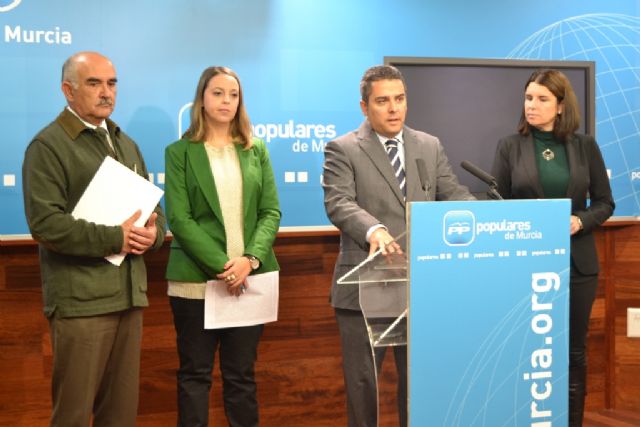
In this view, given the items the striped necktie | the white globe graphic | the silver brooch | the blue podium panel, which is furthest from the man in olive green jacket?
the white globe graphic

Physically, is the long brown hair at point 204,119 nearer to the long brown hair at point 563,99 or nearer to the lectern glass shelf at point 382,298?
the lectern glass shelf at point 382,298

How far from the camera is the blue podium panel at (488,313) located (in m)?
2.16

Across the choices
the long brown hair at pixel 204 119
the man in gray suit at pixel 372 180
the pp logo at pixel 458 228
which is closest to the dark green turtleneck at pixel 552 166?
the man in gray suit at pixel 372 180

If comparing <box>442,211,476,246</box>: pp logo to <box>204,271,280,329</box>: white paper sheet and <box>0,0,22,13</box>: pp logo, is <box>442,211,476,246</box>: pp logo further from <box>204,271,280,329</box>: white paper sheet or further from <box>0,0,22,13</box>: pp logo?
<box>0,0,22,13</box>: pp logo

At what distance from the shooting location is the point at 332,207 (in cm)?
293

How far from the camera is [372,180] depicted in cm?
299

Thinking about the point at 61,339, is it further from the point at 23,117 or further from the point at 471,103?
the point at 471,103

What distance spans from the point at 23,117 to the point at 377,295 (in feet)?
7.64

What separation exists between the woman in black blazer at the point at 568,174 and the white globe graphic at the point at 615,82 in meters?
1.02

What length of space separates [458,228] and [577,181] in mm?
1745

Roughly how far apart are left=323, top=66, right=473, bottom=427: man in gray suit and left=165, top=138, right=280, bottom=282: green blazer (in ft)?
1.27

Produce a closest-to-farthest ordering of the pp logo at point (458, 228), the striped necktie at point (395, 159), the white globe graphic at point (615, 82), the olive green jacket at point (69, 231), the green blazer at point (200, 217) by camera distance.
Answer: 1. the pp logo at point (458, 228)
2. the olive green jacket at point (69, 231)
3. the striped necktie at point (395, 159)
4. the green blazer at point (200, 217)
5. the white globe graphic at point (615, 82)

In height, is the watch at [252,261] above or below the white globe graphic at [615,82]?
below

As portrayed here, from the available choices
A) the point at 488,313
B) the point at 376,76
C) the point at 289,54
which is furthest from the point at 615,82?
the point at 488,313
